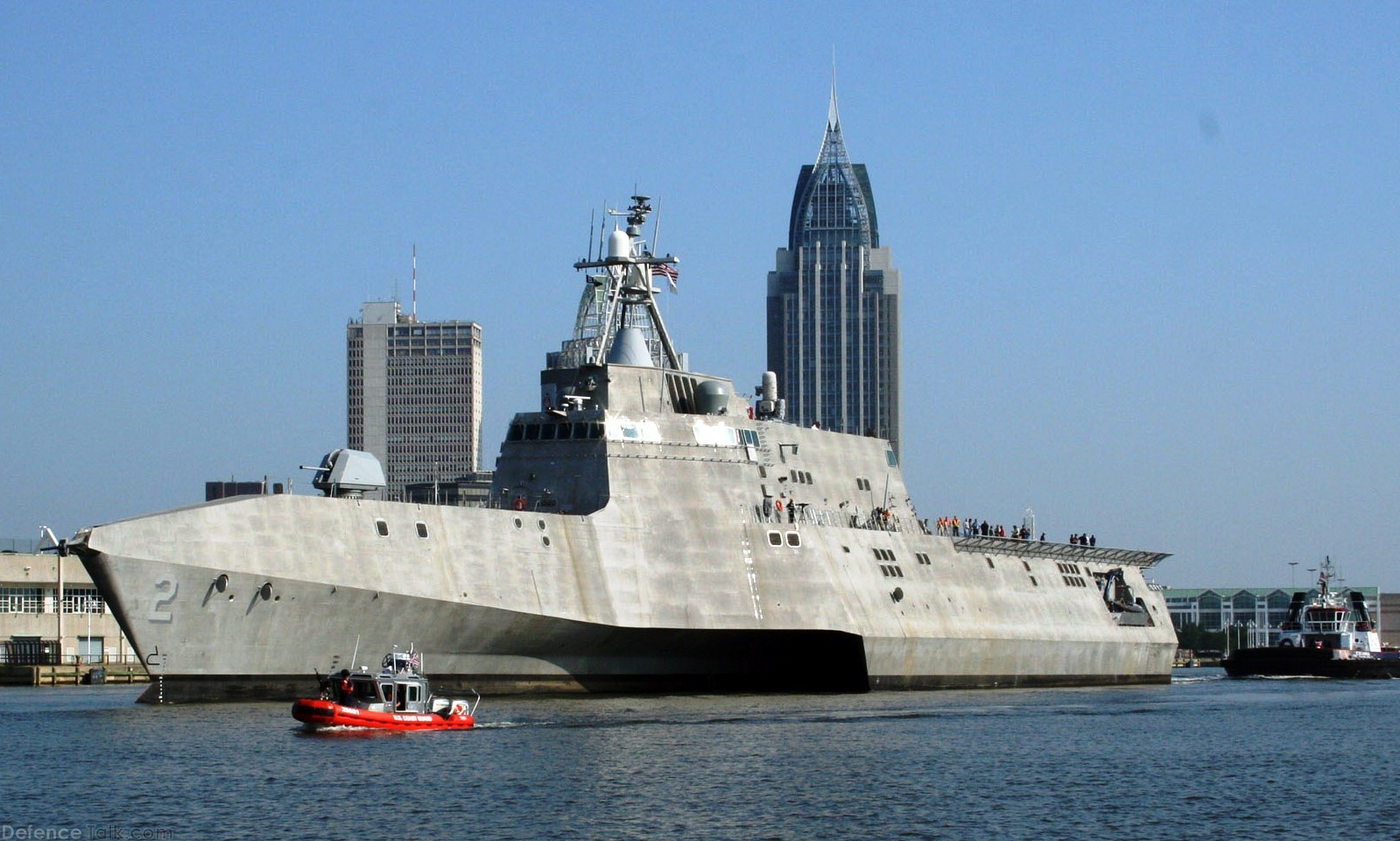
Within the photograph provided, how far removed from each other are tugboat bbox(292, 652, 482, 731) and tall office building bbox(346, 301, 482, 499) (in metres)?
146

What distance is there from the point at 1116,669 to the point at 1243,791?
29.7 metres

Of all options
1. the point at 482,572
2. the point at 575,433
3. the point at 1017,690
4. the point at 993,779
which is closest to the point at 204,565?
the point at 482,572

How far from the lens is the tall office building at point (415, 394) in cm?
18162

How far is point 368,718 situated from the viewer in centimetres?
3475

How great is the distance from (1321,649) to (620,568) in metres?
39.0

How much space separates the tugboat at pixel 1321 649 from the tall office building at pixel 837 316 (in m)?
115

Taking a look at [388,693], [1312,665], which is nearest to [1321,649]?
[1312,665]

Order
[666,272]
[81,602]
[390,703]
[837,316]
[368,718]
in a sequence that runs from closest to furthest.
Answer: [368,718] < [390,703] < [666,272] < [81,602] < [837,316]

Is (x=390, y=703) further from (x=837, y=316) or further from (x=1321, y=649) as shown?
(x=837, y=316)

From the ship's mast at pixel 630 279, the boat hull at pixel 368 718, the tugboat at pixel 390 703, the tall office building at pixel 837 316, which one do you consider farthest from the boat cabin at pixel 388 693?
the tall office building at pixel 837 316

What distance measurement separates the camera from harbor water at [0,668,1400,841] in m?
24.5

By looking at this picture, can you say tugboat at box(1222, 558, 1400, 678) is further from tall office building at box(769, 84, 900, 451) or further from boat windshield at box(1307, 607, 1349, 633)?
tall office building at box(769, 84, 900, 451)

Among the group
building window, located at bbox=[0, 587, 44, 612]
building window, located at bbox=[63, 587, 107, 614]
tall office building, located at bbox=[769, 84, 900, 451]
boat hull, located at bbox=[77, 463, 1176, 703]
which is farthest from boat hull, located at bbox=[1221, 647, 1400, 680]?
tall office building, located at bbox=[769, 84, 900, 451]

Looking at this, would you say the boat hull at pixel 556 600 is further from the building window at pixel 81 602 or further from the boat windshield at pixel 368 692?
the building window at pixel 81 602
